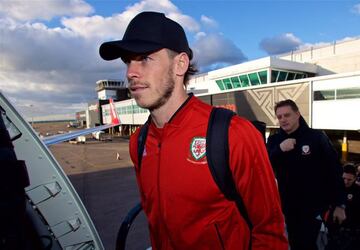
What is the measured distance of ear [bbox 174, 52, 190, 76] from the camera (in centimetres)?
162

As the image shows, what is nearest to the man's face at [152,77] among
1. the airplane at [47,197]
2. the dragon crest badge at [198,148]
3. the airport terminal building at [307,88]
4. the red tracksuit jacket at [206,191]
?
the red tracksuit jacket at [206,191]

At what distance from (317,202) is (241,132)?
206 centimetres

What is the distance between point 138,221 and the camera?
6.95m

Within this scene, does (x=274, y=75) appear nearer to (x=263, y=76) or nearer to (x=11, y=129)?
(x=263, y=76)

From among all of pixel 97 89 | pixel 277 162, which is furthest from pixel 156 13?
pixel 97 89

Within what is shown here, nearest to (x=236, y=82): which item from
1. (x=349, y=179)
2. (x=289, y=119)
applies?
(x=349, y=179)

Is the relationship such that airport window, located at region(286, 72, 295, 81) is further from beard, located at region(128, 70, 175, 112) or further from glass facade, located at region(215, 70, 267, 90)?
beard, located at region(128, 70, 175, 112)

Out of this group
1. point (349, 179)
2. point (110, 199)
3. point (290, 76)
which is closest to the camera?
point (349, 179)

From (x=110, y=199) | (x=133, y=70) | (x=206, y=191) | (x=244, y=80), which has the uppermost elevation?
(x=244, y=80)

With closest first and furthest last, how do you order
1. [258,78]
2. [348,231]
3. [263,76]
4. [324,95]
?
[348,231] → [324,95] → [263,76] → [258,78]

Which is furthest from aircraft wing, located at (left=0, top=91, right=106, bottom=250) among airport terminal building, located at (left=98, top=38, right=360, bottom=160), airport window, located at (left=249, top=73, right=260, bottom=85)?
airport window, located at (left=249, top=73, right=260, bottom=85)

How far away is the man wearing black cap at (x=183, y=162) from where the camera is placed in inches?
54.2

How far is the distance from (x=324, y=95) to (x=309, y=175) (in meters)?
17.7

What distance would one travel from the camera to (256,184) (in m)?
1.37
